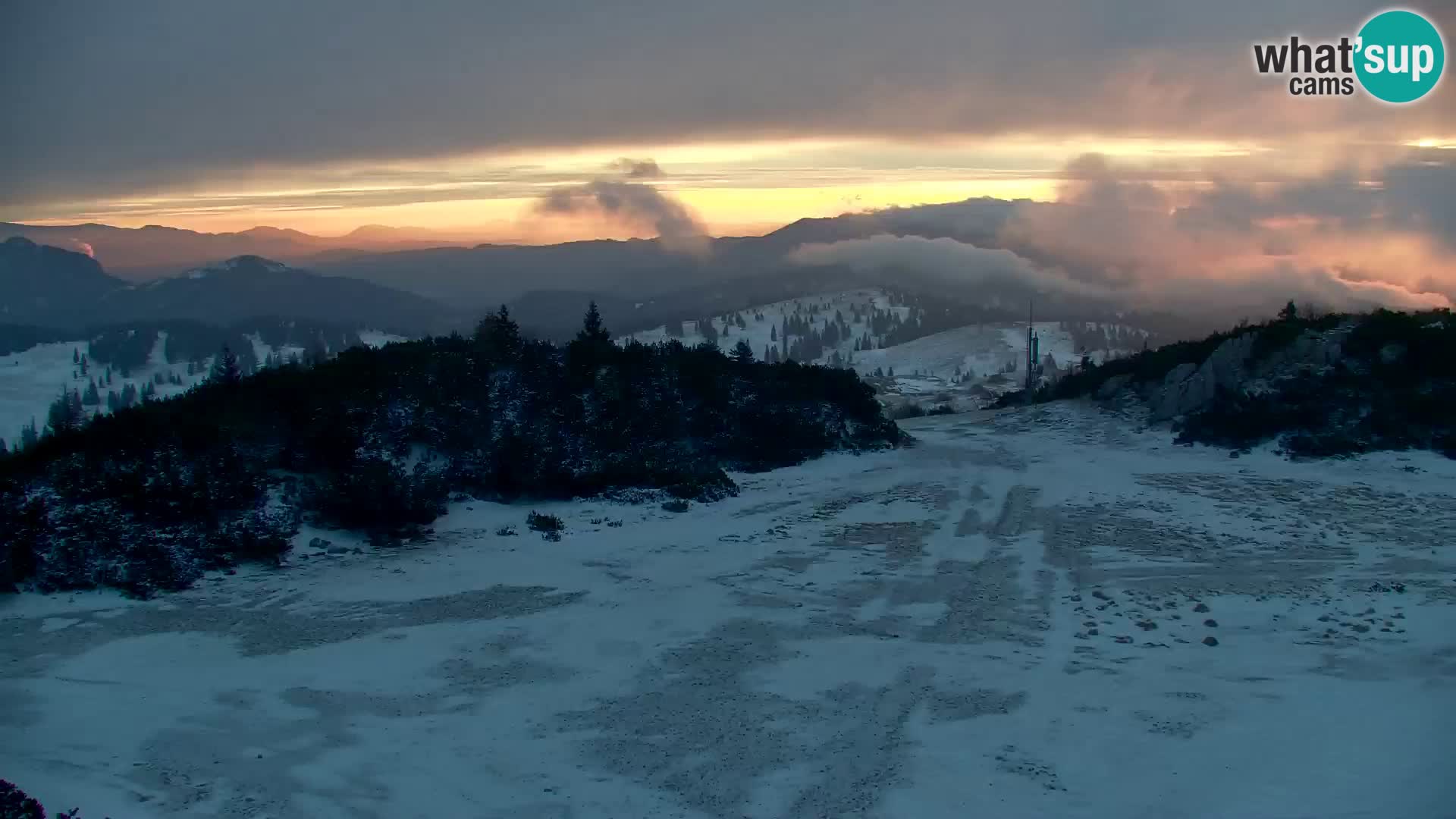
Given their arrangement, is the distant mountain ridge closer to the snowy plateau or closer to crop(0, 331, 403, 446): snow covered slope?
crop(0, 331, 403, 446): snow covered slope

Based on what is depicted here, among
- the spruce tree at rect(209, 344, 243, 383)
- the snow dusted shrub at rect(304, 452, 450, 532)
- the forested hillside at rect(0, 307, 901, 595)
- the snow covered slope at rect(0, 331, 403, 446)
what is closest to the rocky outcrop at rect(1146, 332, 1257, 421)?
the forested hillside at rect(0, 307, 901, 595)

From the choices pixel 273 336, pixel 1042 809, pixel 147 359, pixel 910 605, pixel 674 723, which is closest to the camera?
pixel 1042 809


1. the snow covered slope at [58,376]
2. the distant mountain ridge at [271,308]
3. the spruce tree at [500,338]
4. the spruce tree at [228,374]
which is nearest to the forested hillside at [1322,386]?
the spruce tree at [500,338]

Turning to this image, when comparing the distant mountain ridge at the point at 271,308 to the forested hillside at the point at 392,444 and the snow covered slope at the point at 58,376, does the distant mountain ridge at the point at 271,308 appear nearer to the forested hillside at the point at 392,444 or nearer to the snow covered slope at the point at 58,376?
the snow covered slope at the point at 58,376

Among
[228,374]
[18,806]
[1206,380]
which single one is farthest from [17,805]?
[1206,380]

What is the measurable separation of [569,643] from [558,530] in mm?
7224

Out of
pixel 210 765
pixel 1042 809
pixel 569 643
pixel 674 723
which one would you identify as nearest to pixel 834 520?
pixel 569 643

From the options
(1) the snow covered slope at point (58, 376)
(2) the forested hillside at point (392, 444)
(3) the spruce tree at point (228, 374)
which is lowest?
(1) the snow covered slope at point (58, 376)

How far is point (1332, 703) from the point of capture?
Result: 12.8 m

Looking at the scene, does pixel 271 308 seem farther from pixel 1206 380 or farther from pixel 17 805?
pixel 17 805

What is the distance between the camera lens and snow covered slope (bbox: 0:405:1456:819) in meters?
10.9

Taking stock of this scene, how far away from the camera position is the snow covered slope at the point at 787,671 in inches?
428

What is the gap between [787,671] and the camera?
14.4 metres

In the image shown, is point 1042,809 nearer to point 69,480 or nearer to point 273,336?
point 69,480
